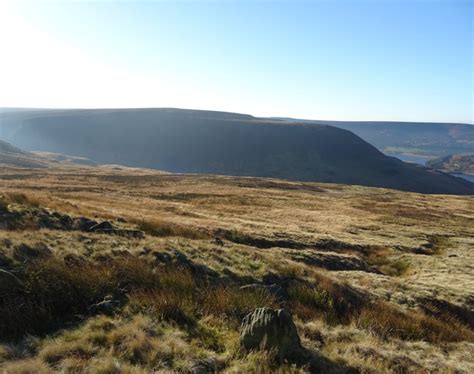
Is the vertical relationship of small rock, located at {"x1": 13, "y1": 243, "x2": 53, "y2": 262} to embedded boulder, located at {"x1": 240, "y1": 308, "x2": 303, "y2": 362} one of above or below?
above

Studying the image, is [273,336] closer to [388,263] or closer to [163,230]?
[163,230]

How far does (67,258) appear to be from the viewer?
11.5 meters

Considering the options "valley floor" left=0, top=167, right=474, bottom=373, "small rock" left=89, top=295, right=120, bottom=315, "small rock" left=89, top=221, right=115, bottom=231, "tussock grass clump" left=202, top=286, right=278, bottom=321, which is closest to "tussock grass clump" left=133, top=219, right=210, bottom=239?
"valley floor" left=0, top=167, right=474, bottom=373

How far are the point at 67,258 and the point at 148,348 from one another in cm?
541

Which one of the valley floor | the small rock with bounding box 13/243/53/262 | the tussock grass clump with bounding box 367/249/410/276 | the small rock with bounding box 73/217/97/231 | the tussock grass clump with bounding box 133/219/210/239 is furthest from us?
the tussock grass clump with bounding box 367/249/410/276

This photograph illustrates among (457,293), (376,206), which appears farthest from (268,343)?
(376,206)

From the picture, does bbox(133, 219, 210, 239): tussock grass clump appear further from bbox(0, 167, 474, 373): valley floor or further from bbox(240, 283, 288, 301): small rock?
bbox(240, 283, 288, 301): small rock

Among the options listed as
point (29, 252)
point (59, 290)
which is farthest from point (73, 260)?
point (59, 290)

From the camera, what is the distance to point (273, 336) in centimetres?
820

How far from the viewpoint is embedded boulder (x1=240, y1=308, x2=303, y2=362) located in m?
8.05

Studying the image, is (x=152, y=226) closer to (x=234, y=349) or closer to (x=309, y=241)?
(x=309, y=241)

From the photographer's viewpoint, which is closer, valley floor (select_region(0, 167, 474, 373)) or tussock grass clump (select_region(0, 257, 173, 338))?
valley floor (select_region(0, 167, 474, 373))

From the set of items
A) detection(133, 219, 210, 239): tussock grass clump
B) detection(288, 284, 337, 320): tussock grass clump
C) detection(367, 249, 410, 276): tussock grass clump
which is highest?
detection(288, 284, 337, 320): tussock grass clump

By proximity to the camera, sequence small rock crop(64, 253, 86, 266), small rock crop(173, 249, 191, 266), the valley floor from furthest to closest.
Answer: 1. small rock crop(173, 249, 191, 266)
2. small rock crop(64, 253, 86, 266)
3. the valley floor
